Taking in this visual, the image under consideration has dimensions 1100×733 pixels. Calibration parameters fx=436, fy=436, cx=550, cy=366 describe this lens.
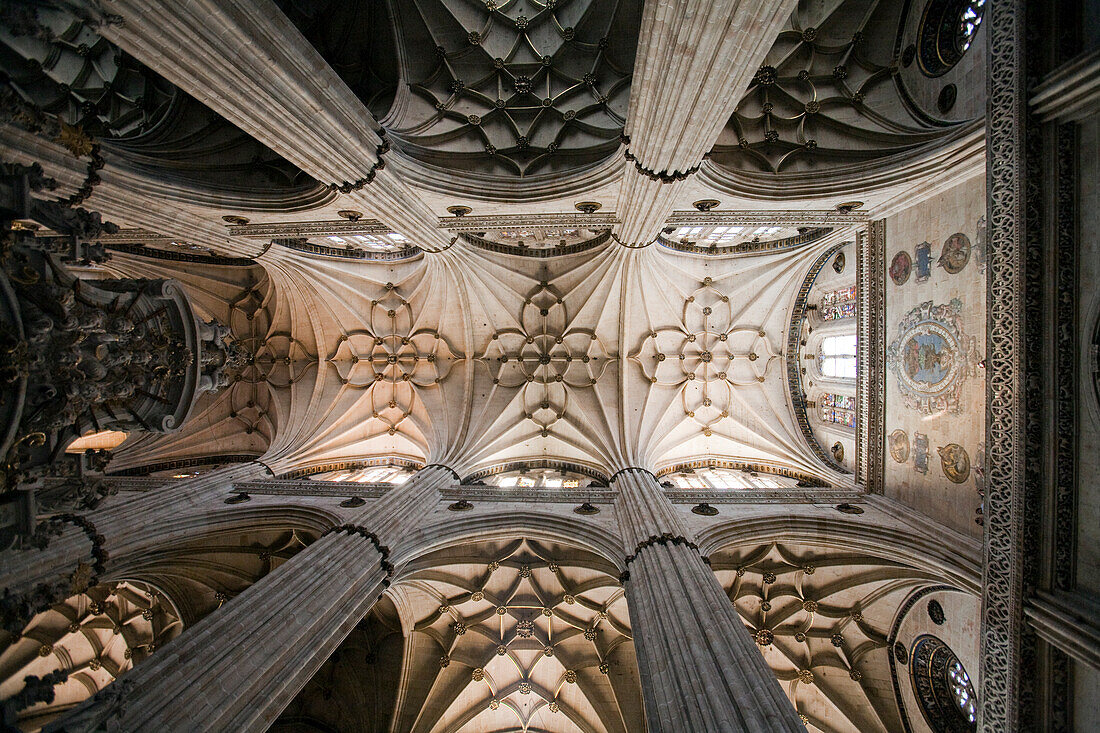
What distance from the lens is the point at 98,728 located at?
4.75 meters

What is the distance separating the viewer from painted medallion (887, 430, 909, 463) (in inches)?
447

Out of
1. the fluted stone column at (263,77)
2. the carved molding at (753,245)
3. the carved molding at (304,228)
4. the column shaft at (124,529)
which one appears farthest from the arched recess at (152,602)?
the carved molding at (753,245)


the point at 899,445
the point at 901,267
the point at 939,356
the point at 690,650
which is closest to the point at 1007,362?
the point at 939,356

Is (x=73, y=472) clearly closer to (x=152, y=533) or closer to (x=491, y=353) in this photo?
(x=152, y=533)

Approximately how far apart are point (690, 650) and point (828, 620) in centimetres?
810

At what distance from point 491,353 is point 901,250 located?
1340cm

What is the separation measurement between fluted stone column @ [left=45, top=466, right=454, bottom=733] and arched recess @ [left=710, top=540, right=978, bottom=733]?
28.0 feet

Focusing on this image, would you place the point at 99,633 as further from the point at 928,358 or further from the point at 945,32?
the point at 945,32

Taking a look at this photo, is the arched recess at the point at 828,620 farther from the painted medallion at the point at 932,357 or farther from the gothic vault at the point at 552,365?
the painted medallion at the point at 932,357

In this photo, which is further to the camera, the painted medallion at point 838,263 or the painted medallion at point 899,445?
the painted medallion at point 838,263

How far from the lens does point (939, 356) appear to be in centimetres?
1031

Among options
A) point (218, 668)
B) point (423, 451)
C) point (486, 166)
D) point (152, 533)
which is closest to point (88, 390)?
point (218, 668)

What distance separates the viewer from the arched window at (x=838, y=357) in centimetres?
1389

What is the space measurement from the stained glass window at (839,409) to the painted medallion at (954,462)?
11.5 ft
